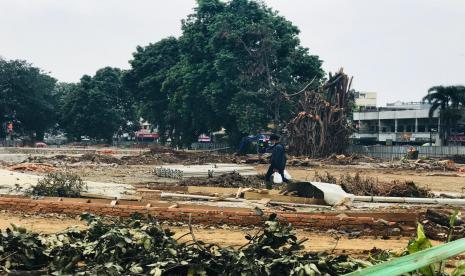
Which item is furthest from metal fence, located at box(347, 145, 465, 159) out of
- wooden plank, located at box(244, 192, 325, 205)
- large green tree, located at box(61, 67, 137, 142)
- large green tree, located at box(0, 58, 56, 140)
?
large green tree, located at box(0, 58, 56, 140)

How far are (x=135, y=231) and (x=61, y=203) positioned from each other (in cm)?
539

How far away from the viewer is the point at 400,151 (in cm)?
3994

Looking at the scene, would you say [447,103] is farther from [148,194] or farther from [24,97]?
[24,97]

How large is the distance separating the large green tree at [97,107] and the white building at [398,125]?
28539 mm

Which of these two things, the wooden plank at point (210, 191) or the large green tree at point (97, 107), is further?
the large green tree at point (97, 107)

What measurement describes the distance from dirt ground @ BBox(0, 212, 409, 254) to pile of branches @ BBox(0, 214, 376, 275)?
6.92 feet

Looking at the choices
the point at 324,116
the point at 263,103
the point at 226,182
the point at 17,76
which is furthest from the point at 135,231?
the point at 17,76

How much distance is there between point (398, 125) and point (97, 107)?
3642 centimetres

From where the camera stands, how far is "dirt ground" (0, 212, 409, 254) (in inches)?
313

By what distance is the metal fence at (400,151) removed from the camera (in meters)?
38.7

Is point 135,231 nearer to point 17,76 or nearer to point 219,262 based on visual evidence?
point 219,262

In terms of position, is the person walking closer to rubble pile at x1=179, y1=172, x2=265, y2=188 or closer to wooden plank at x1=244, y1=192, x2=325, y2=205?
rubble pile at x1=179, y1=172, x2=265, y2=188

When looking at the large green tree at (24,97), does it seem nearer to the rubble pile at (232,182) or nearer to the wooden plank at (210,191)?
the rubble pile at (232,182)

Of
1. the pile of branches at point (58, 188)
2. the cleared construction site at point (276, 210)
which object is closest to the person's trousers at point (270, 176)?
the cleared construction site at point (276, 210)
